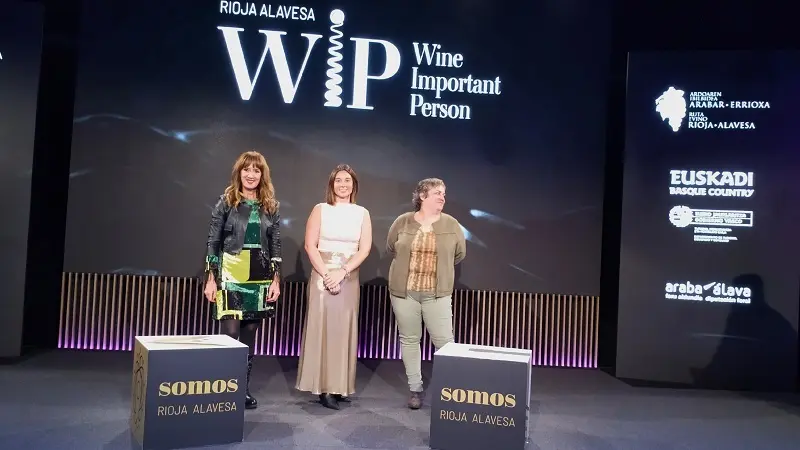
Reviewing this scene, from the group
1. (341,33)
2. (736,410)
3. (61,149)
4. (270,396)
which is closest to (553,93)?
(341,33)

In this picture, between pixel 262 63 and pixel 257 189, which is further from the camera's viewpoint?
pixel 262 63

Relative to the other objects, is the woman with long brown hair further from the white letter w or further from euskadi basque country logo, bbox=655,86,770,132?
euskadi basque country logo, bbox=655,86,770,132

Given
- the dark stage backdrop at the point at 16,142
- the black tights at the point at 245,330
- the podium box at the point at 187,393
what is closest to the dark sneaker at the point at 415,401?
the black tights at the point at 245,330

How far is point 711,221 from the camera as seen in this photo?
16.1ft

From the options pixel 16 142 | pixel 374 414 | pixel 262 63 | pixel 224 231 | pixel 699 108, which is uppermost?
pixel 262 63

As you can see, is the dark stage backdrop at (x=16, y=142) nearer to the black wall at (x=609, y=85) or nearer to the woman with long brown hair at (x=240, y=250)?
the black wall at (x=609, y=85)

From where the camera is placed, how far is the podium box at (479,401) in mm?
3014

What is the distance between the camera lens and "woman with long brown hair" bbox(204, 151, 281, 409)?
3730mm

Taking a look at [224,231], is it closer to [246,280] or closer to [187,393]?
[246,280]

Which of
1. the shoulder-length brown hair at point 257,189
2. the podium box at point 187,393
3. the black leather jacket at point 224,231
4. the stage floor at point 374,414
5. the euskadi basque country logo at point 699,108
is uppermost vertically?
the euskadi basque country logo at point 699,108

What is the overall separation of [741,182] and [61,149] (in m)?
5.61

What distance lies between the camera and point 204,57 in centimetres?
518

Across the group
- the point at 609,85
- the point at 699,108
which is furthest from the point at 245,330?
the point at 699,108

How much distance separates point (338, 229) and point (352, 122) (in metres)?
1.58
